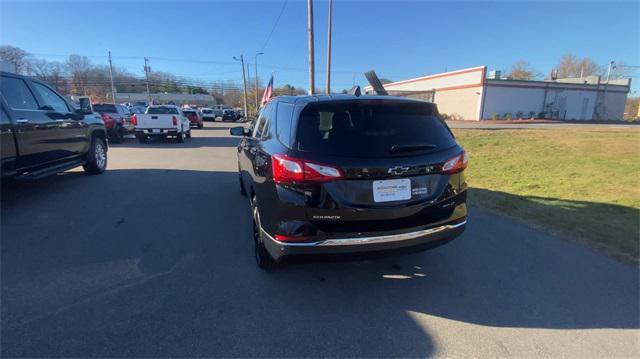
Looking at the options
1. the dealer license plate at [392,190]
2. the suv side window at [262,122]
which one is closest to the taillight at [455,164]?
the dealer license plate at [392,190]

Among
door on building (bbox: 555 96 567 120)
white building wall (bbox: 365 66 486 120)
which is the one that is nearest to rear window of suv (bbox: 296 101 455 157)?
white building wall (bbox: 365 66 486 120)

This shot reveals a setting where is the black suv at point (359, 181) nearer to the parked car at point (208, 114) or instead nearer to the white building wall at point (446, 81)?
the parked car at point (208, 114)

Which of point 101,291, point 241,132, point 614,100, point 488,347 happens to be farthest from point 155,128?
point 614,100

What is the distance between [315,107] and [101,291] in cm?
250

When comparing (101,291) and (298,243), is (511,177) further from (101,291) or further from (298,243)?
(101,291)

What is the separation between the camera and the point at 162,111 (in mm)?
16516

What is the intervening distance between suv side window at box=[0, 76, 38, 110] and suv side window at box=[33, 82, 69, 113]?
36 cm

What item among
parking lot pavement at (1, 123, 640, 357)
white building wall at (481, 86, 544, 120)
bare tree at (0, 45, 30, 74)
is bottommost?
parking lot pavement at (1, 123, 640, 357)

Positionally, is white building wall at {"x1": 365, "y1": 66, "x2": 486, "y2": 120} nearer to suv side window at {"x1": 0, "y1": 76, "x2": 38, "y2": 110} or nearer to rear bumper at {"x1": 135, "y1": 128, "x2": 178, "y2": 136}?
rear bumper at {"x1": 135, "y1": 128, "x2": 178, "y2": 136}

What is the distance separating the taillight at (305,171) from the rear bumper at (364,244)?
496 millimetres

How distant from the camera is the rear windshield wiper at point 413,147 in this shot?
2.79 metres

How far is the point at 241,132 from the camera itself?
5793mm

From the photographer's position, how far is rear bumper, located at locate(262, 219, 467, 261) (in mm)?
2703

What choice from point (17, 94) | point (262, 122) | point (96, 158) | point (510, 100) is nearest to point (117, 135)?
point (96, 158)
